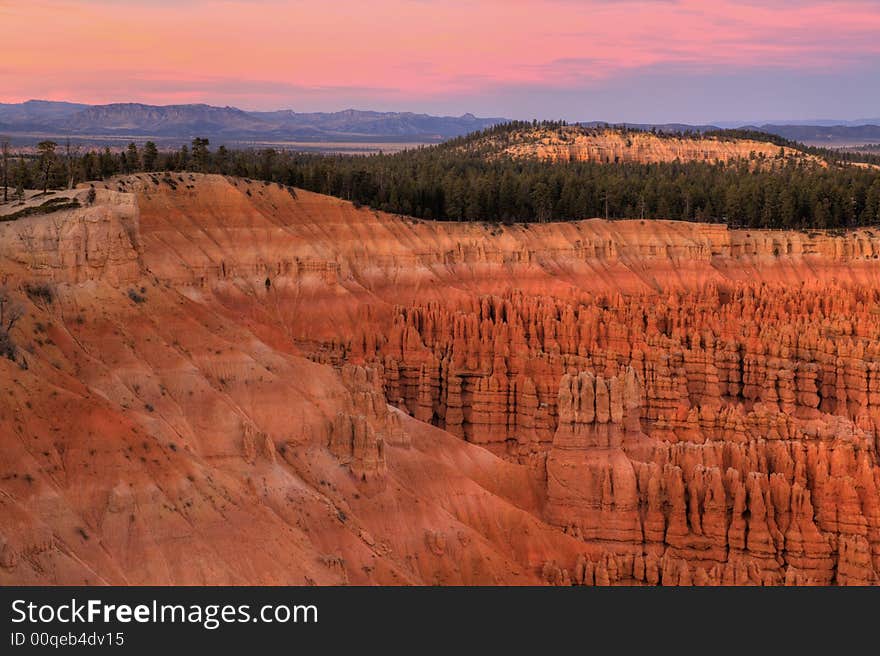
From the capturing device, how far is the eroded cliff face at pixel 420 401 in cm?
3978

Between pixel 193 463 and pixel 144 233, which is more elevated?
pixel 144 233

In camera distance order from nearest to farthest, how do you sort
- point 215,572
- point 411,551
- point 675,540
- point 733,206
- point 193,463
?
1. point 215,572
2. point 193,463
3. point 411,551
4. point 675,540
5. point 733,206

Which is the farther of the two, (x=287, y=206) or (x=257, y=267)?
(x=287, y=206)

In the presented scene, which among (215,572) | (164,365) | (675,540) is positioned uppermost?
(164,365)

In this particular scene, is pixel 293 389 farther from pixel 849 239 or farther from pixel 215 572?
pixel 849 239

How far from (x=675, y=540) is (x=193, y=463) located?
2367 centimetres

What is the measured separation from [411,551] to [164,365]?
11.3m

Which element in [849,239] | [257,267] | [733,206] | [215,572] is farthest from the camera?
[733,206]

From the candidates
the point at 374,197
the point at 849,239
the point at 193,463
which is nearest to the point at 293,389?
the point at 193,463

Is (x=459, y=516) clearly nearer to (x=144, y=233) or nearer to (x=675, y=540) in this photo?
(x=675, y=540)

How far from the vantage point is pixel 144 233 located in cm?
7750

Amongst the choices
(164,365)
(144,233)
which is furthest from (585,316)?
(164,365)

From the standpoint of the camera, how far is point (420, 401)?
7912cm

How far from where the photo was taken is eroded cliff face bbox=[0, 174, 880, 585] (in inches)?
1566
